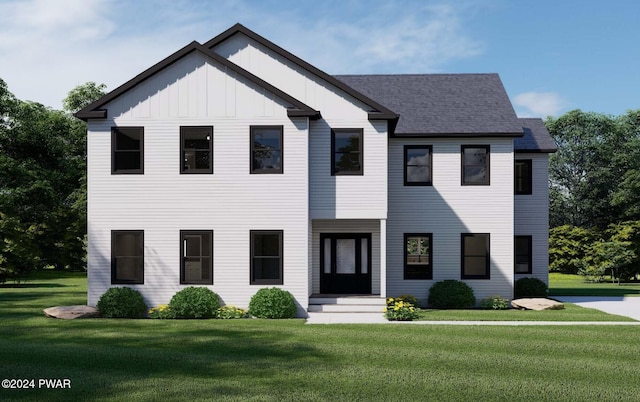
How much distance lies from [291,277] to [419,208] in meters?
6.71

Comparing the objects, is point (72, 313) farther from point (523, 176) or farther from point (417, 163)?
point (523, 176)

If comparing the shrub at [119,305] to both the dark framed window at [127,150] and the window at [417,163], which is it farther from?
the window at [417,163]

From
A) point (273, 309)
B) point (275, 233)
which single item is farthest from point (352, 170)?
point (273, 309)

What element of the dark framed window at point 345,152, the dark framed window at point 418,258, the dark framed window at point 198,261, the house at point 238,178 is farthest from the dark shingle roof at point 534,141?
the dark framed window at point 198,261

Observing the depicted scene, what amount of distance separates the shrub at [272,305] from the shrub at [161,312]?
266cm

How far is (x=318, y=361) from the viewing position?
40.4ft

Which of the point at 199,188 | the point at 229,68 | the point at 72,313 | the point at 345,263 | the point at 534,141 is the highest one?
the point at 229,68

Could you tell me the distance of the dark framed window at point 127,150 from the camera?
2083 cm

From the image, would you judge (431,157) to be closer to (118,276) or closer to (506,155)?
(506,155)

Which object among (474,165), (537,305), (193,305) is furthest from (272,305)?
(474,165)

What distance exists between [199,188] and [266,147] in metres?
2.66

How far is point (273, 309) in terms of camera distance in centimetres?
1944

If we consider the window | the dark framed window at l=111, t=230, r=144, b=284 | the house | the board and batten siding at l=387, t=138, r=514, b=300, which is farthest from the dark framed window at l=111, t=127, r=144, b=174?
the window

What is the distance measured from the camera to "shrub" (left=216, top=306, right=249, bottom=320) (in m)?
19.7
